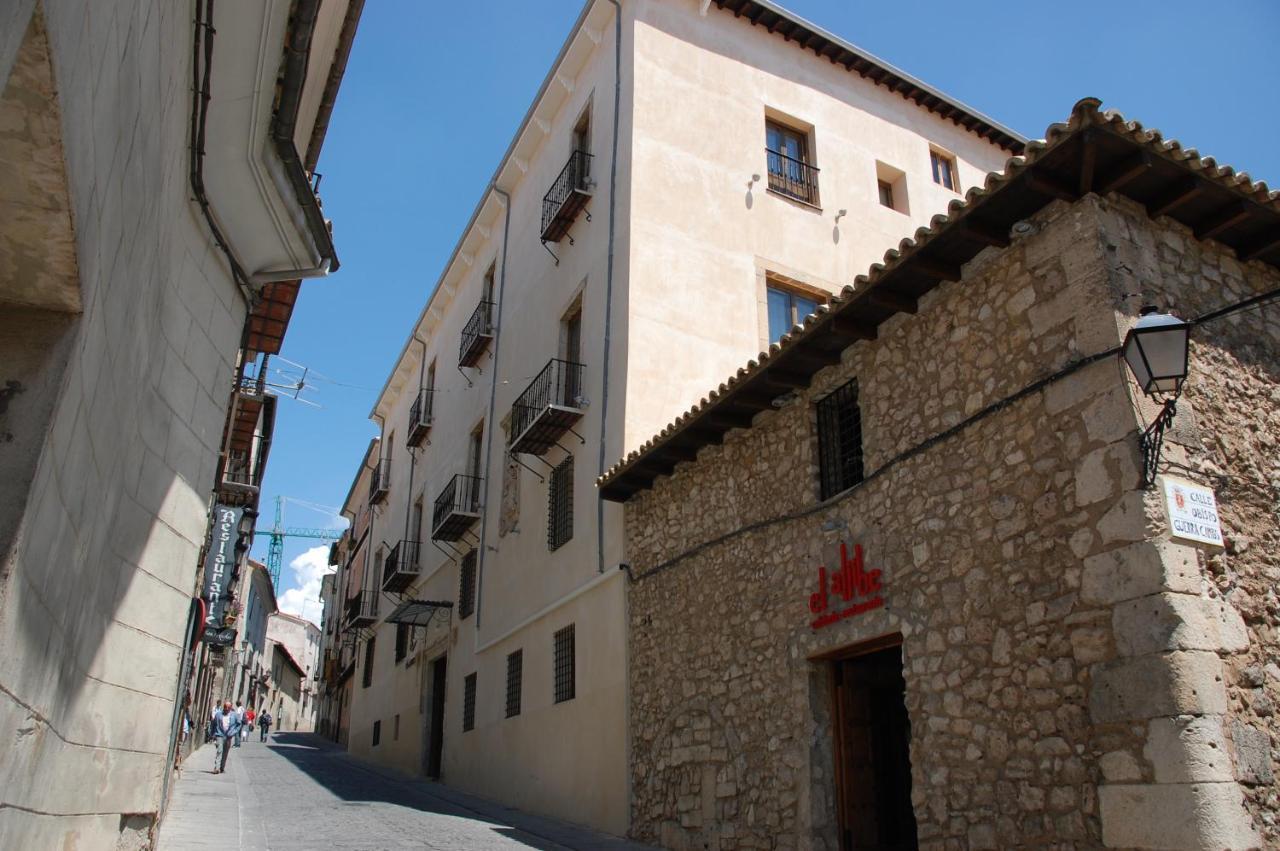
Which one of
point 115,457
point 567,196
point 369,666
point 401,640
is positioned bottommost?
point 115,457

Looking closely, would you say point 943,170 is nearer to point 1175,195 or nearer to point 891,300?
point 891,300

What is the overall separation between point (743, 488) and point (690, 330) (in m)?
3.93

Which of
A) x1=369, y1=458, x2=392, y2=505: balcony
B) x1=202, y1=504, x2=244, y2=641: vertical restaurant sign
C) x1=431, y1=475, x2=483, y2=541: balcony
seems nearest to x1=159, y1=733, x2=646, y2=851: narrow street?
x1=202, y1=504, x2=244, y2=641: vertical restaurant sign

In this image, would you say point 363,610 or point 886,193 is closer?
point 886,193

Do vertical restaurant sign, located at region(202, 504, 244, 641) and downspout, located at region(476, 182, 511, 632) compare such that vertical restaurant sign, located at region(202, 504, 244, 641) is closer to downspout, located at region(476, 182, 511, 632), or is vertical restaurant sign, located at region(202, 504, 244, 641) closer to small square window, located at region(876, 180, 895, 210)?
downspout, located at region(476, 182, 511, 632)

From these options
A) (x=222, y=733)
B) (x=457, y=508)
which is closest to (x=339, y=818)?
(x=222, y=733)

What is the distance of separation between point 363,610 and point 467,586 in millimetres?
10966

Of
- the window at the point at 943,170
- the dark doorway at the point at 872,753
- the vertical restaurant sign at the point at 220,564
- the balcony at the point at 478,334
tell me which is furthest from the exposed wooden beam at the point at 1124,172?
the balcony at the point at 478,334

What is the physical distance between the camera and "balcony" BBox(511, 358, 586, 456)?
44.4 feet

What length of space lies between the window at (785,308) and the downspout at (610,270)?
8.12 feet

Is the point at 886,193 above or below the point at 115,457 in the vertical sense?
above

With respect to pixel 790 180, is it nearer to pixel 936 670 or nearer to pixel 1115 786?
pixel 936 670

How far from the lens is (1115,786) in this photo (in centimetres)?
528

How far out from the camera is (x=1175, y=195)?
649 centimetres
